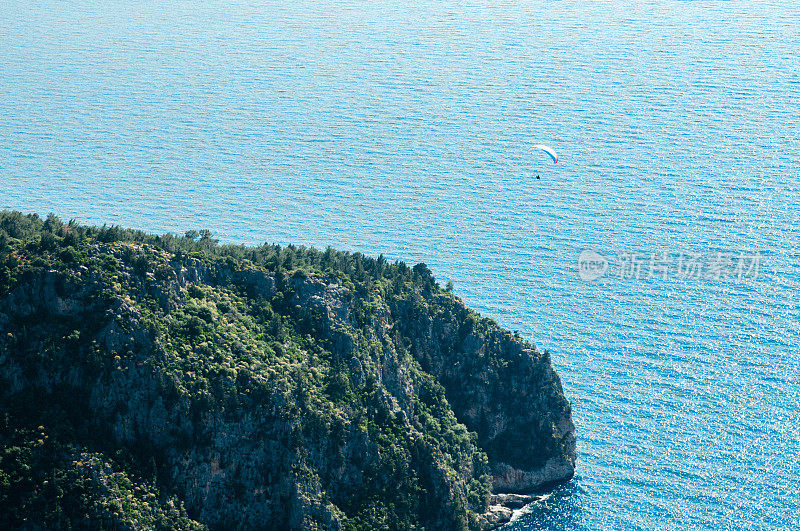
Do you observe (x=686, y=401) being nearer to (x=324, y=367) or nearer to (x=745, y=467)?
(x=745, y=467)

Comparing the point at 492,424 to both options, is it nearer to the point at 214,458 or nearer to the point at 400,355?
the point at 400,355

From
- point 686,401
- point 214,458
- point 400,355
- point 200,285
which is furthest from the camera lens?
point 686,401

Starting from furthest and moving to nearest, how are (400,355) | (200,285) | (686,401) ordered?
(686,401) → (400,355) → (200,285)

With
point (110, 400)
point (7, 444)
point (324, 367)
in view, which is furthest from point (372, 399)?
point (7, 444)

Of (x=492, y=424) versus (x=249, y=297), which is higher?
(x=249, y=297)

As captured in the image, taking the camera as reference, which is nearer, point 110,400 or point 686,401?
point 110,400

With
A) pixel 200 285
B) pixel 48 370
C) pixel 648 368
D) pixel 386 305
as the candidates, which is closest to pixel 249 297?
pixel 200 285

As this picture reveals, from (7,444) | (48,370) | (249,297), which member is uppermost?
(249,297)
